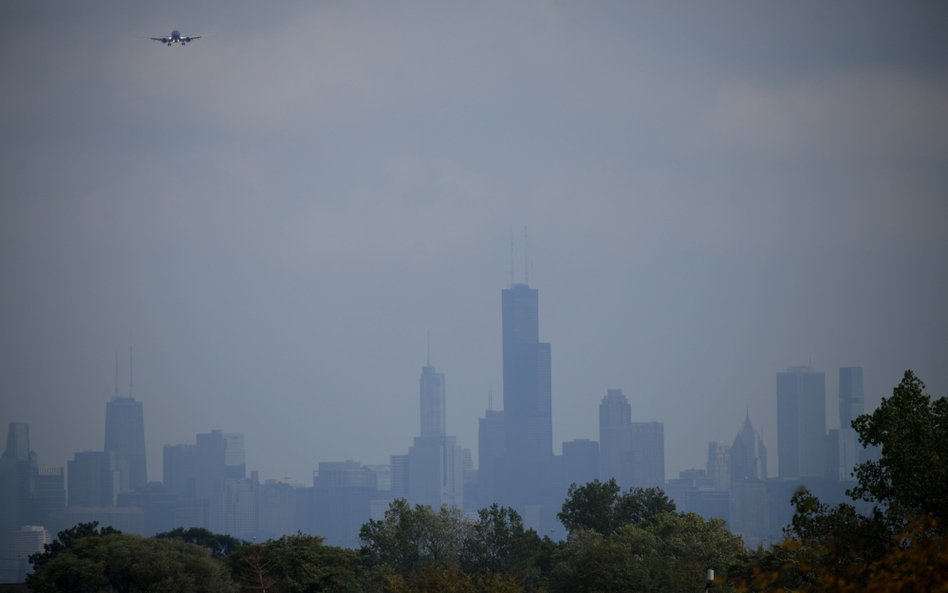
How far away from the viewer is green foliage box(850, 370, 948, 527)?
1407 inches

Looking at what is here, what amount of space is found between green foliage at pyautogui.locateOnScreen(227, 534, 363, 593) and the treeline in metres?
0.09

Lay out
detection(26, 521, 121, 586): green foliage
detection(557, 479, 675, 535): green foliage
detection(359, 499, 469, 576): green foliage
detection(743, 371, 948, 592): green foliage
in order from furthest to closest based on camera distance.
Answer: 1. detection(26, 521, 121, 586): green foliage
2. detection(557, 479, 675, 535): green foliage
3. detection(359, 499, 469, 576): green foliage
4. detection(743, 371, 948, 592): green foliage

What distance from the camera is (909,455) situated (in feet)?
119

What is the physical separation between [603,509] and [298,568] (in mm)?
33819

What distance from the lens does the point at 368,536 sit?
322ft

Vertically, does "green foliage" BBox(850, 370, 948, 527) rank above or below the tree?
above

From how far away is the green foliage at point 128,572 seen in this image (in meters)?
81.6

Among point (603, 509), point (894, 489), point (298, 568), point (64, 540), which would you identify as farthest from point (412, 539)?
point (894, 489)

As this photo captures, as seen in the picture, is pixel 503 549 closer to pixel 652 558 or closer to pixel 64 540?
pixel 652 558

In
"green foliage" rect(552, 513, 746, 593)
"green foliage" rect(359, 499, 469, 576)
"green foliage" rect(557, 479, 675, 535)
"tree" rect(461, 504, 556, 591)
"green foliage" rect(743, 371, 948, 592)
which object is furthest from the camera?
"green foliage" rect(557, 479, 675, 535)

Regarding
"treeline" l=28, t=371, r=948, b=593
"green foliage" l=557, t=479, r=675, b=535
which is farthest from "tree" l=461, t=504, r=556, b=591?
"green foliage" l=557, t=479, r=675, b=535

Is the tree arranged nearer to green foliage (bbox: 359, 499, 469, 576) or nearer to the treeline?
the treeline

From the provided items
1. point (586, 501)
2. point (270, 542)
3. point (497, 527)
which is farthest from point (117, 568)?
point (586, 501)

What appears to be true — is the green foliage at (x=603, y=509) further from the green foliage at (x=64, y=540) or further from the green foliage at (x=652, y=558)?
the green foliage at (x=64, y=540)
